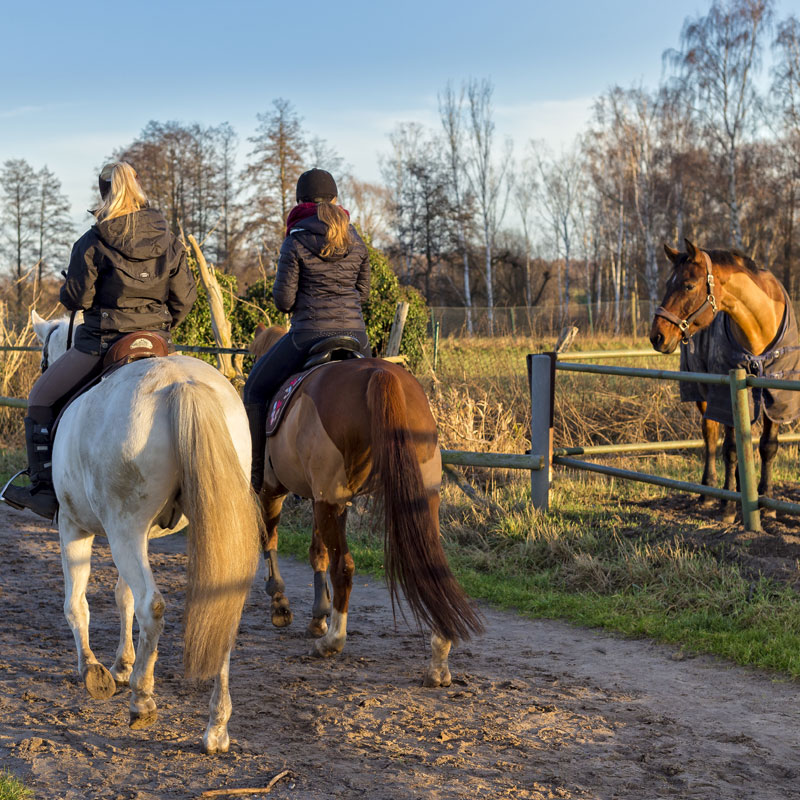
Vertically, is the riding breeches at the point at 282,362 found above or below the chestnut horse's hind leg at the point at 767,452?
above

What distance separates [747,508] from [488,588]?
184 cm

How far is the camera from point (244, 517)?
3531 mm

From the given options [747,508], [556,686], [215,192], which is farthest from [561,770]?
[215,192]

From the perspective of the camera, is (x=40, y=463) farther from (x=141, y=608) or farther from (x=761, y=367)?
(x=761, y=367)

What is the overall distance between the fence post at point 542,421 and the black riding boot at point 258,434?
266cm

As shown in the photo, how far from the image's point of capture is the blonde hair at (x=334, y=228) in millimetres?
4957

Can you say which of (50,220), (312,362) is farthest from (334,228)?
(50,220)

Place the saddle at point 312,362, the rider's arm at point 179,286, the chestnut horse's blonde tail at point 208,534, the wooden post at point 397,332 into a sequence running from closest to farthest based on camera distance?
the chestnut horse's blonde tail at point 208,534 → the rider's arm at point 179,286 → the saddle at point 312,362 → the wooden post at point 397,332

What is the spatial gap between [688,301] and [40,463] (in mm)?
4660

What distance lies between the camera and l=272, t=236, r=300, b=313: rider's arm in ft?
16.4

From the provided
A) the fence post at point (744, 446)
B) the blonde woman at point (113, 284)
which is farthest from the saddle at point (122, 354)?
the fence post at point (744, 446)

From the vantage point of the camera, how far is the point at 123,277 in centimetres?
420

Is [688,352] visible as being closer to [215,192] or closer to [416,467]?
[416,467]

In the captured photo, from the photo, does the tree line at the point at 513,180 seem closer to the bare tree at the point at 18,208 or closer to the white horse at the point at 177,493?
the bare tree at the point at 18,208
